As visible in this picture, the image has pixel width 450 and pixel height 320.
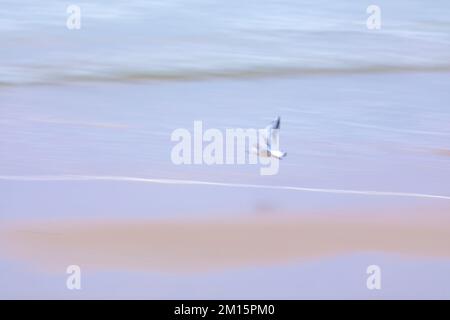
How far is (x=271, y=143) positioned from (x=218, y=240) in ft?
0.76

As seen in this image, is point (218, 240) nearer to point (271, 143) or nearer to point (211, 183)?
point (211, 183)

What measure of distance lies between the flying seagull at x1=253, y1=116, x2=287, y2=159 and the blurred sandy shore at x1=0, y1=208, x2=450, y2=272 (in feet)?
0.44

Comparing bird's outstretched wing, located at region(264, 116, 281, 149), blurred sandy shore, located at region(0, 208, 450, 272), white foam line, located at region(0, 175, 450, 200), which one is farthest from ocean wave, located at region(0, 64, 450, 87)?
blurred sandy shore, located at region(0, 208, 450, 272)

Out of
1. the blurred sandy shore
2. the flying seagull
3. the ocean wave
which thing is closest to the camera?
the blurred sandy shore

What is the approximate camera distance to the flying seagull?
1.73 m

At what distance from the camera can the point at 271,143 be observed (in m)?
1.75

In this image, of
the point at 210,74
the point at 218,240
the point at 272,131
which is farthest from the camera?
the point at 210,74

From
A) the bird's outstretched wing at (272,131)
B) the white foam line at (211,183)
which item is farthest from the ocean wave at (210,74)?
the white foam line at (211,183)

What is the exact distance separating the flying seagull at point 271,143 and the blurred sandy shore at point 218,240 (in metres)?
0.13

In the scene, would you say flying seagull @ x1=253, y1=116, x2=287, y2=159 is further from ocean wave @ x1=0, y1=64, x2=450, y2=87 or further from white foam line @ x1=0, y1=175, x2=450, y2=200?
ocean wave @ x1=0, y1=64, x2=450, y2=87

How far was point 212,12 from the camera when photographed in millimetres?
1938

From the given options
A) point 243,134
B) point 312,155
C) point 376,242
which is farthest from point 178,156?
point 376,242

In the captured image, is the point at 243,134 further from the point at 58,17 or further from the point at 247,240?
the point at 58,17

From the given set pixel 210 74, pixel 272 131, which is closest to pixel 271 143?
pixel 272 131
